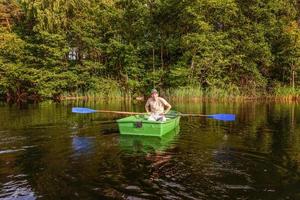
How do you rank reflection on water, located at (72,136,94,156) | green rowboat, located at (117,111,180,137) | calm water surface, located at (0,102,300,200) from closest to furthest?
calm water surface, located at (0,102,300,200) → reflection on water, located at (72,136,94,156) → green rowboat, located at (117,111,180,137)

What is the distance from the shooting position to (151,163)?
33.2 ft

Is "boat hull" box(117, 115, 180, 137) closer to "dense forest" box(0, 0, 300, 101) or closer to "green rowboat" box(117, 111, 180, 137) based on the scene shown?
"green rowboat" box(117, 111, 180, 137)

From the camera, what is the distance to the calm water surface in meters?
7.87

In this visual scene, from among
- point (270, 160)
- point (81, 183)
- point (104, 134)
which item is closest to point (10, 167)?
point (81, 183)

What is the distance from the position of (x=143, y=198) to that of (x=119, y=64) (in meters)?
31.5

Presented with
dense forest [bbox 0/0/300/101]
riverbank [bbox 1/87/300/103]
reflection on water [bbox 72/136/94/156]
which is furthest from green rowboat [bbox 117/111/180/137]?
dense forest [bbox 0/0/300/101]

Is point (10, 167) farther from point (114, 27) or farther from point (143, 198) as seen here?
point (114, 27)

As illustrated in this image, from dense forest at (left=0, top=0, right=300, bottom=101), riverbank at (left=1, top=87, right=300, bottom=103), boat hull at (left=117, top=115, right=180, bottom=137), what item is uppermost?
dense forest at (left=0, top=0, right=300, bottom=101)

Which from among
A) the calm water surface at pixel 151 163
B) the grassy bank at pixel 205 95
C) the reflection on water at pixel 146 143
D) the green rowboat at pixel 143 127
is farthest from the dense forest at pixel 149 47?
the reflection on water at pixel 146 143

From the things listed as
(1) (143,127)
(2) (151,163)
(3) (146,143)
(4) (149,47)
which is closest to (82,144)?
(3) (146,143)

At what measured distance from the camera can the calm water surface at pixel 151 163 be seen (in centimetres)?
787

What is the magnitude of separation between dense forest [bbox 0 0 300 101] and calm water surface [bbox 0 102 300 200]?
18.4m

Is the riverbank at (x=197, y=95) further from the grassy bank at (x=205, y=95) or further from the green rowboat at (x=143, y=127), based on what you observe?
the green rowboat at (x=143, y=127)

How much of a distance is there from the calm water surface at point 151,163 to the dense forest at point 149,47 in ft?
60.4
